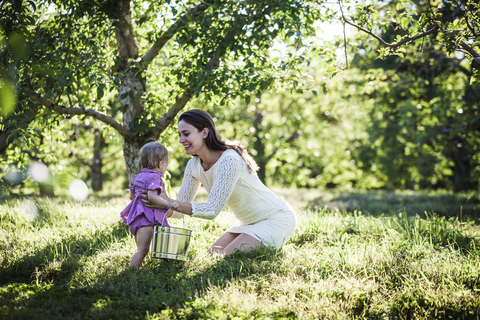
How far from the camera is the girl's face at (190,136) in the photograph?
12.2 feet

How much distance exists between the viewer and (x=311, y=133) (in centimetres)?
1764

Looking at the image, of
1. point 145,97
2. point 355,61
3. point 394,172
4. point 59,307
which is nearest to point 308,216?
point 145,97

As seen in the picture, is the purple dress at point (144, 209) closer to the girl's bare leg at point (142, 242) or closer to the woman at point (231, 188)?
the girl's bare leg at point (142, 242)

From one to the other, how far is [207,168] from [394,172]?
18424 millimetres

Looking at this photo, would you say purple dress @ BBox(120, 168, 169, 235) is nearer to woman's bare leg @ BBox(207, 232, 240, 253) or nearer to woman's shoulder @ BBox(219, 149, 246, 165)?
woman's shoulder @ BBox(219, 149, 246, 165)

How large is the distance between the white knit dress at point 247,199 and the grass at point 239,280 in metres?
0.24

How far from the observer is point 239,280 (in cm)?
309

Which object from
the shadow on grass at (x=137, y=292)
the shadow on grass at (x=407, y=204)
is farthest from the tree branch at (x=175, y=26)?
the shadow on grass at (x=407, y=204)

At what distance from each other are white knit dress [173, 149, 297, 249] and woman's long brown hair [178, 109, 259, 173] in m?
0.09

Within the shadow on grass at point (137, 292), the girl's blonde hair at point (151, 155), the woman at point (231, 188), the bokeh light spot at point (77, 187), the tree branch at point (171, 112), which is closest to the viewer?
the shadow on grass at point (137, 292)

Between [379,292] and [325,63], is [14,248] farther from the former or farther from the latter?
[325,63]

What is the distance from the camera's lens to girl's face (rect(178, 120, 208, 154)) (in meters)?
3.71

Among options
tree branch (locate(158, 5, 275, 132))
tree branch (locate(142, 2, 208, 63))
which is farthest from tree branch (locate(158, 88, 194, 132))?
tree branch (locate(142, 2, 208, 63))

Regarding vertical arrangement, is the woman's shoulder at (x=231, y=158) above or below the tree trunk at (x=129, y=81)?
below
